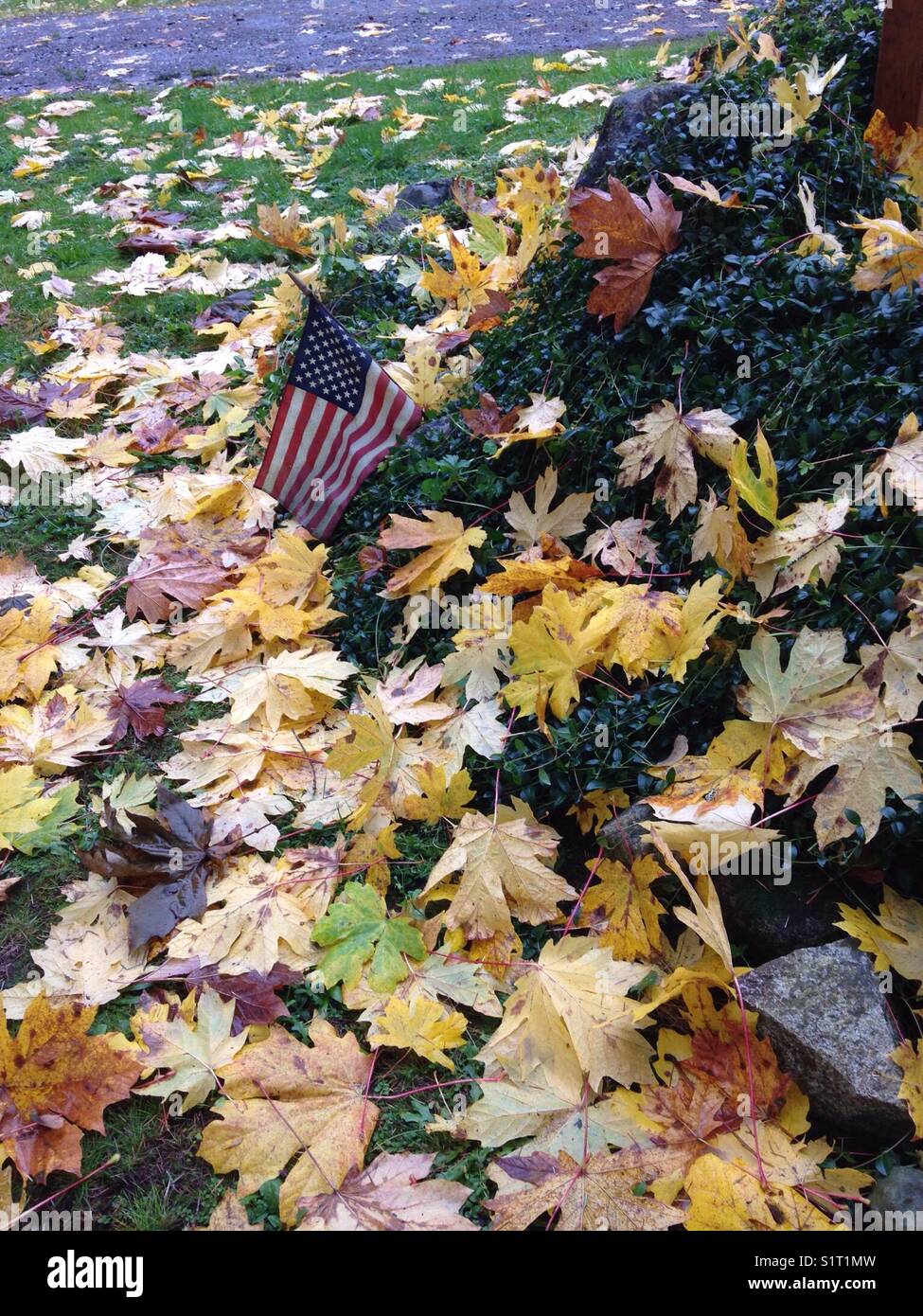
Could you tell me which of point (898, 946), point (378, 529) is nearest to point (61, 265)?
point (378, 529)

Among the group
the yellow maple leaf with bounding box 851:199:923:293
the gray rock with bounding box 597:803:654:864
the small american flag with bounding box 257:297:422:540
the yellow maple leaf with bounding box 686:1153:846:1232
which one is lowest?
the yellow maple leaf with bounding box 686:1153:846:1232

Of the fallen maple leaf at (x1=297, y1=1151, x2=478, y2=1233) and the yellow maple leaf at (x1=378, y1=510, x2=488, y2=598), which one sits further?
the yellow maple leaf at (x1=378, y1=510, x2=488, y2=598)

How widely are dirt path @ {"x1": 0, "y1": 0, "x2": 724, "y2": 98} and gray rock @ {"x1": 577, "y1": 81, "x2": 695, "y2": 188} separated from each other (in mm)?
6089

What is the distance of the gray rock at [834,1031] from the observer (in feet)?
5.77

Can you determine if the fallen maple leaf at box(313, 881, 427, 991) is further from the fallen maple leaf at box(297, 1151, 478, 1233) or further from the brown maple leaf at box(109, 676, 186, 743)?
the brown maple leaf at box(109, 676, 186, 743)

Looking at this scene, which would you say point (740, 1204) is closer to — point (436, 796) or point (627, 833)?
point (627, 833)

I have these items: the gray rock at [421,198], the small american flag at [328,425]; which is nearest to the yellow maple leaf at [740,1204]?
the small american flag at [328,425]

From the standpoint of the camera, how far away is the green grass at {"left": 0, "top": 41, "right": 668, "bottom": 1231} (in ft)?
6.16

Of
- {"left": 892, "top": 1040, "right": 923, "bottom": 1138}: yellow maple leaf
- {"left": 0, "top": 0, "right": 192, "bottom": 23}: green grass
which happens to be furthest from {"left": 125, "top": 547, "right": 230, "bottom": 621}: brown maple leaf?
{"left": 0, "top": 0, "right": 192, "bottom": 23}: green grass

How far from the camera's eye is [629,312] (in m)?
2.81

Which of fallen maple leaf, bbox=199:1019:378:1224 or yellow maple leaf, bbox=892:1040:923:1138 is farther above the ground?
yellow maple leaf, bbox=892:1040:923:1138

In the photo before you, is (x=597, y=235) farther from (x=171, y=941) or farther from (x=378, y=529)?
(x=171, y=941)
